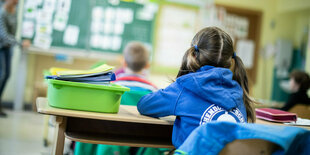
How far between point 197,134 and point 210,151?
6cm

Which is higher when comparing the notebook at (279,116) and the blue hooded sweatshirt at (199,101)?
the blue hooded sweatshirt at (199,101)

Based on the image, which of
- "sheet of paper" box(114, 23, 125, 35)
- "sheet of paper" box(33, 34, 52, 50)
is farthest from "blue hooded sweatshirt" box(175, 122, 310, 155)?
"sheet of paper" box(114, 23, 125, 35)

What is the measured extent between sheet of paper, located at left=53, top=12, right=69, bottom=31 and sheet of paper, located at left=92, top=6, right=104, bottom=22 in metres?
0.41

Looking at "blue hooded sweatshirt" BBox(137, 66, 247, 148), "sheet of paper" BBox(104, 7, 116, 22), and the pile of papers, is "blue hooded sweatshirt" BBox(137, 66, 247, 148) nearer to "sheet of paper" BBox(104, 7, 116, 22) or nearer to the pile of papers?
the pile of papers

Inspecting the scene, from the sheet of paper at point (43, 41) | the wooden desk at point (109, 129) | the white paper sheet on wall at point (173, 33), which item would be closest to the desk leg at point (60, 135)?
→ the wooden desk at point (109, 129)

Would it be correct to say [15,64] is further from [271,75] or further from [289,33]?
[289,33]

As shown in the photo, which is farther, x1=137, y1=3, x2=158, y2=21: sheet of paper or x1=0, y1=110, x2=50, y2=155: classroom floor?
x1=137, y1=3, x2=158, y2=21: sheet of paper

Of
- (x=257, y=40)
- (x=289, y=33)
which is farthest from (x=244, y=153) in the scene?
(x=289, y=33)

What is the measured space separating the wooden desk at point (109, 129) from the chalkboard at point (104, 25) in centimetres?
356

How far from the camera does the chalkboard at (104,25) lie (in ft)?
16.1

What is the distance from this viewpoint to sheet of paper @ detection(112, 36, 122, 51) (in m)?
5.19

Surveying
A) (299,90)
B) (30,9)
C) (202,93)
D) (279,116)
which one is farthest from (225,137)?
(30,9)

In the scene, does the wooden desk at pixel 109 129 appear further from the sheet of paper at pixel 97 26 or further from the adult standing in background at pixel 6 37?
the sheet of paper at pixel 97 26

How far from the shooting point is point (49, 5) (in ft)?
15.8
